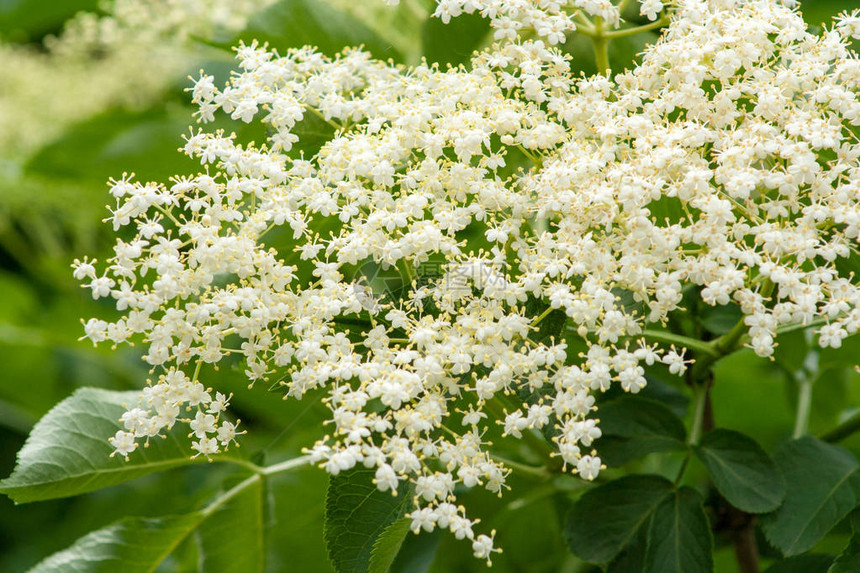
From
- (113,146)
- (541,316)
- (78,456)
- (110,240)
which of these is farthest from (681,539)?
(110,240)

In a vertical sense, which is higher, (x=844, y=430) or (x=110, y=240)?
(x=110, y=240)

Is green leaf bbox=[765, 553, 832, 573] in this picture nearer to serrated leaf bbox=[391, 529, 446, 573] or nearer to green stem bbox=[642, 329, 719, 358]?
green stem bbox=[642, 329, 719, 358]

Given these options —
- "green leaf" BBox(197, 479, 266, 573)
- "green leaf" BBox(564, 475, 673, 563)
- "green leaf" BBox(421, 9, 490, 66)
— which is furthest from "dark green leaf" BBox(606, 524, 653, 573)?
"green leaf" BBox(421, 9, 490, 66)

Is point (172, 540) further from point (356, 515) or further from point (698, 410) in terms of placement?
point (698, 410)

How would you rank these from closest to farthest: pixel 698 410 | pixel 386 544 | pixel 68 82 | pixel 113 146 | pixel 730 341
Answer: pixel 386 544
pixel 730 341
pixel 698 410
pixel 113 146
pixel 68 82

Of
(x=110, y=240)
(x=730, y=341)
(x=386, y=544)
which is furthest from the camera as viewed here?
(x=110, y=240)

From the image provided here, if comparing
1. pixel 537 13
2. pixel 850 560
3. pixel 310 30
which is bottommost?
pixel 850 560

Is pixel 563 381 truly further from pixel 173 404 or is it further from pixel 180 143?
pixel 180 143

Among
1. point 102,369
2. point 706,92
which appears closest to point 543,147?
point 706,92
